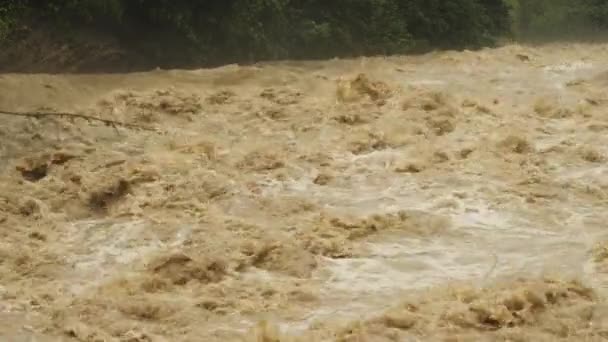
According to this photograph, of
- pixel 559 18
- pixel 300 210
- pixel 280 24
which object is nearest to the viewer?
pixel 300 210

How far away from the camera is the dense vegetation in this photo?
13578mm

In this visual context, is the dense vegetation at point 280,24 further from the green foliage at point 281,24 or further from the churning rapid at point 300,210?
the churning rapid at point 300,210

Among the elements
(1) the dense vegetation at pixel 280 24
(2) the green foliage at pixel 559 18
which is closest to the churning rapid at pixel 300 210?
(1) the dense vegetation at pixel 280 24

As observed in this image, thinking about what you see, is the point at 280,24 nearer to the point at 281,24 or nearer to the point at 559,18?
the point at 281,24

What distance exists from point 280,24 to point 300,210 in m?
7.71

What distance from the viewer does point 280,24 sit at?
16.2 meters

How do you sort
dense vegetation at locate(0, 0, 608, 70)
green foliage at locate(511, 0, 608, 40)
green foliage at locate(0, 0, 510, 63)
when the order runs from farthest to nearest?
green foliage at locate(511, 0, 608, 40) < green foliage at locate(0, 0, 510, 63) < dense vegetation at locate(0, 0, 608, 70)

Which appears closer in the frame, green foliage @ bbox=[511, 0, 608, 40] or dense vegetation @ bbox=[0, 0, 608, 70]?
dense vegetation @ bbox=[0, 0, 608, 70]

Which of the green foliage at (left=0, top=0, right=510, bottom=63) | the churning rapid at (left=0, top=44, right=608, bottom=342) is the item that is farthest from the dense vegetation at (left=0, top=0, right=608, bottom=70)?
the churning rapid at (left=0, top=44, right=608, bottom=342)

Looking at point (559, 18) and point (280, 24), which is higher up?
point (280, 24)

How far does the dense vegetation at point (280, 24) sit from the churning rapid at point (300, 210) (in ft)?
2.89

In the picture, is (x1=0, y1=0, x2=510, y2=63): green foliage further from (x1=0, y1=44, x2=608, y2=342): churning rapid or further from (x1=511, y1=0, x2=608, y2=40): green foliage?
(x1=511, y1=0, x2=608, y2=40): green foliage

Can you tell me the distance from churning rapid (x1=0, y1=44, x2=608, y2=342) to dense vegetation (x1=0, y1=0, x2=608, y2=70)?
34.7 inches

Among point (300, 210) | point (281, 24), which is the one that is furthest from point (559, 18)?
point (300, 210)
